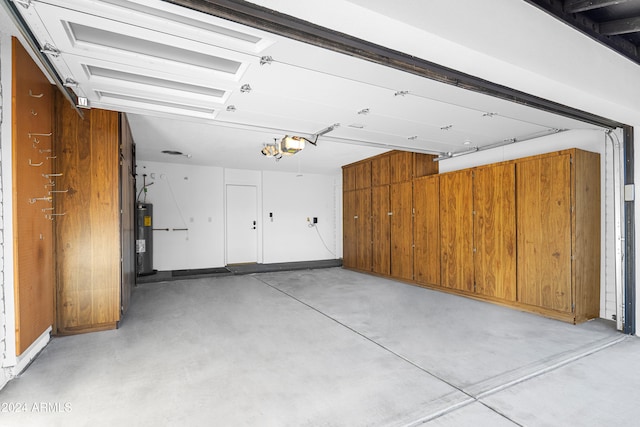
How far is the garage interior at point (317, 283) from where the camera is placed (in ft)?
6.68

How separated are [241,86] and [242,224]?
6.04 meters

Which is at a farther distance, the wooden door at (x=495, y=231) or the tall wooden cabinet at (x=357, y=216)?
the tall wooden cabinet at (x=357, y=216)

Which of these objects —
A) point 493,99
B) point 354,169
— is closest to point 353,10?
point 493,99

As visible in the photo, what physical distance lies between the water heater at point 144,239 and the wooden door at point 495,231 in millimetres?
6585

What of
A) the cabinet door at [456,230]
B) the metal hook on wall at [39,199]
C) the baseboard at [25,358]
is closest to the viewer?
the baseboard at [25,358]

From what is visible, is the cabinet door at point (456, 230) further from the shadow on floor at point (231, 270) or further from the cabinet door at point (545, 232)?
the shadow on floor at point (231, 270)

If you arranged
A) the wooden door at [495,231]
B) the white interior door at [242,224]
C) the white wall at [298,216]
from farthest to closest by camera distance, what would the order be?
the white wall at [298,216]
the white interior door at [242,224]
the wooden door at [495,231]

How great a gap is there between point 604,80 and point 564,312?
8.85 ft

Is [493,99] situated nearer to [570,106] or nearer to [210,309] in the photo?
[570,106]

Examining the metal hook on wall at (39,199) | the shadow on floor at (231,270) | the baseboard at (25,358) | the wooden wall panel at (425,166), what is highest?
the wooden wall panel at (425,166)

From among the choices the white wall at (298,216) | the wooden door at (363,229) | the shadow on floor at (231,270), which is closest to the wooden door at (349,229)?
the wooden door at (363,229)

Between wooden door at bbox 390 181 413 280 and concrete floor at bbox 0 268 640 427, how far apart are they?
1.97 metres

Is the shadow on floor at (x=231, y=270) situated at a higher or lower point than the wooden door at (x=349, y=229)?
lower

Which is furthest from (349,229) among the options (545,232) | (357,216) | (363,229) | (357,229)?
(545,232)
